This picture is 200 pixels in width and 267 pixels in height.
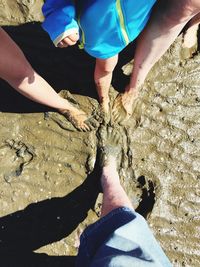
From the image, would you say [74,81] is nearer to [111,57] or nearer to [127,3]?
[111,57]

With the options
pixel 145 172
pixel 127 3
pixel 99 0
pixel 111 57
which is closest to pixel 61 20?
pixel 99 0

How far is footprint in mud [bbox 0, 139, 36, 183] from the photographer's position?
2461 millimetres

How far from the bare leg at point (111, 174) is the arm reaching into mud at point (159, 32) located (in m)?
0.31

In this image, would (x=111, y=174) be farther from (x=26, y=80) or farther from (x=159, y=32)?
(x=159, y=32)

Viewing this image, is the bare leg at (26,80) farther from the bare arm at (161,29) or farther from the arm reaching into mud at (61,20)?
the bare arm at (161,29)

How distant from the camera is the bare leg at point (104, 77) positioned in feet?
7.11

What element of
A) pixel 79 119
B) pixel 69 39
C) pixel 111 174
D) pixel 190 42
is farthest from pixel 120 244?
pixel 190 42

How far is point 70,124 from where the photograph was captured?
2525 mm

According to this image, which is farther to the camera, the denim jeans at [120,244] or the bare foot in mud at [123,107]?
the bare foot in mud at [123,107]

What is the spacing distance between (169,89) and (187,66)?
0.69 feet

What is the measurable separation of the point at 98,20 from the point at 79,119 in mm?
900

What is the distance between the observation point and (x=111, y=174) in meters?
2.43

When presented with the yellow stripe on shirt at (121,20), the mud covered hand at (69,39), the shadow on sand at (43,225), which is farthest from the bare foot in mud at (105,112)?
the mud covered hand at (69,39)

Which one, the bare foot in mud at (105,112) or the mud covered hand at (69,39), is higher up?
the mud covered hand at (69,39)
